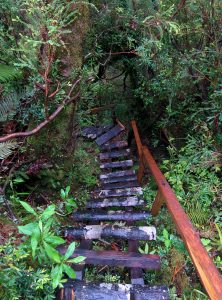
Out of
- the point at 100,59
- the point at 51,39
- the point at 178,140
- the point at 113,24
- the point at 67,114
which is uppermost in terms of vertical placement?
the point at 113,24

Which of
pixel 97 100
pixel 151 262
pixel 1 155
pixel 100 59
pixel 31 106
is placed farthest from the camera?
pixel 97 100

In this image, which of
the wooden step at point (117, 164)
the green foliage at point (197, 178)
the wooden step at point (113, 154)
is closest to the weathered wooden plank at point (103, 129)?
the wooden step at point (113, 154)

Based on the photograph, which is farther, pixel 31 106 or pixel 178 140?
pixel 178 140

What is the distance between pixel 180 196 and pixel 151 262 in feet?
5.86

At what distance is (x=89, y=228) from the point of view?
319 cm

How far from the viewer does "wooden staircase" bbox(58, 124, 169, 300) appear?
88.4 inches

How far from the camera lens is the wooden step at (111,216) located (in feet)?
11.4

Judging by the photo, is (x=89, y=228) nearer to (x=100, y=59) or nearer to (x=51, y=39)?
(x=51, y=39)

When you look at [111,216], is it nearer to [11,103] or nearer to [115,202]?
[115,202]

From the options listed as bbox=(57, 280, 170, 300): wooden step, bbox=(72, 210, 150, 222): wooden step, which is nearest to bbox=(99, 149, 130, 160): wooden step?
bbox=(72, 210, 150, 222): wooden step

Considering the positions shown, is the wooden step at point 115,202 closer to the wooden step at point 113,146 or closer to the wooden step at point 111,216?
the wooden step at point 111,216

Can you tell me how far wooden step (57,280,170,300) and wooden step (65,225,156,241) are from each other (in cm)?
78

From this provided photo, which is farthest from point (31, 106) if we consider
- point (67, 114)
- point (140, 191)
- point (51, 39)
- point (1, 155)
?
point (140, 191)

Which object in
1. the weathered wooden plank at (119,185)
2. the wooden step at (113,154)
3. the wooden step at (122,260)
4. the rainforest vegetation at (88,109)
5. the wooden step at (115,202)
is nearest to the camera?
the wooden step at (122,260)
